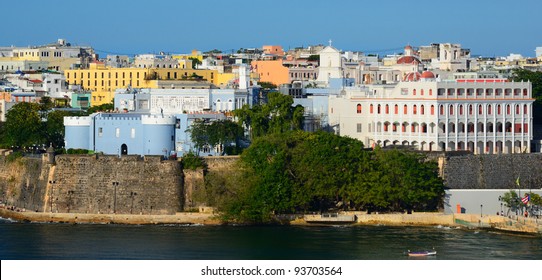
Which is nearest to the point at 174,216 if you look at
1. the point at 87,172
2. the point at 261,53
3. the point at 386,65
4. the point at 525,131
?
the point at 87,172

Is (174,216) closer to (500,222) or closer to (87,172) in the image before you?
(87,172)

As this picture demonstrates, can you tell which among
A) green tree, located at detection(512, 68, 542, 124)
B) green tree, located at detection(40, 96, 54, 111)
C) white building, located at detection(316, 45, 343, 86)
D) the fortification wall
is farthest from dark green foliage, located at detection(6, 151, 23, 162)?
white building, located at detection(316, 45, 343, 86)

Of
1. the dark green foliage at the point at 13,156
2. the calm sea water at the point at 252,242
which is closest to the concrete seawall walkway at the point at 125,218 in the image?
the calm sea water at the point at 252,242

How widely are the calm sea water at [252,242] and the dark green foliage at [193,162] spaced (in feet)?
8.31

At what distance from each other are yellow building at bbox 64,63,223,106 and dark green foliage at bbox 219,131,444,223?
2001 cm

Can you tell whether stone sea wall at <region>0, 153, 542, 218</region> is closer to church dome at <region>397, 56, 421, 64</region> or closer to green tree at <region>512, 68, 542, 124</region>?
green tree at <region>512, 68, 542, 124</region>

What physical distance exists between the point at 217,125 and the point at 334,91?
10.5 metres

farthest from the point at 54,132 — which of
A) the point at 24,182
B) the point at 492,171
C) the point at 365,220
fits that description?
the point at 492,171

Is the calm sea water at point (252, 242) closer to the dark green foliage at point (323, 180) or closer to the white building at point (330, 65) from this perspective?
the dark green foliage at point (323, 180)

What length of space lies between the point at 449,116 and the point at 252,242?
12703 mm

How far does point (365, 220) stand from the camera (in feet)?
145

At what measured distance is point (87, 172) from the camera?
45938 millimetres

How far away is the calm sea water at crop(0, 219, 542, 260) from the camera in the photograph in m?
38.3

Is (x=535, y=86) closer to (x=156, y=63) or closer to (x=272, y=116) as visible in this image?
(x=272, y=116)
